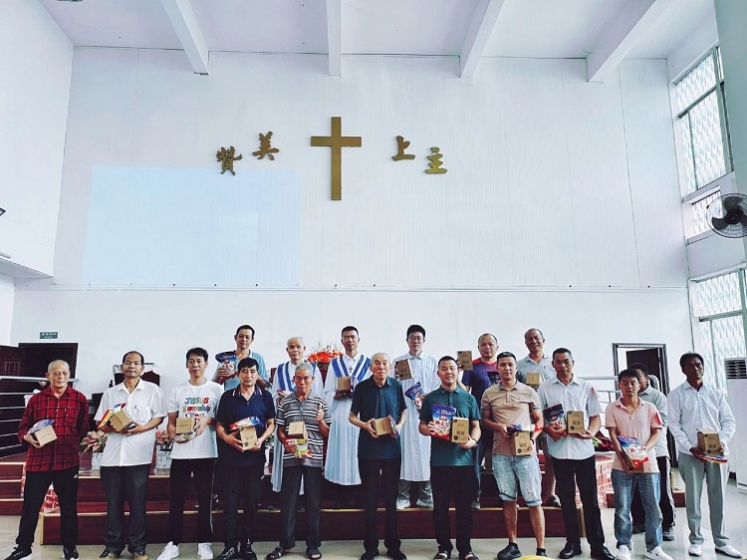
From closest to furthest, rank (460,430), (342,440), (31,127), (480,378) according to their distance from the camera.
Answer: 1. (460,430)
2. (342,440)
3. (480,378)
4. (31,127)

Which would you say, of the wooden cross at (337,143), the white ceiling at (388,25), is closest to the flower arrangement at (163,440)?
the wooden cross at (337,143)

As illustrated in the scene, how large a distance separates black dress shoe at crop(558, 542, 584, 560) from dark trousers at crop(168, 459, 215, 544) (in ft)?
8.36

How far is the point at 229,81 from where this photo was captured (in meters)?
8.64

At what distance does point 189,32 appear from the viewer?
7.74 metres

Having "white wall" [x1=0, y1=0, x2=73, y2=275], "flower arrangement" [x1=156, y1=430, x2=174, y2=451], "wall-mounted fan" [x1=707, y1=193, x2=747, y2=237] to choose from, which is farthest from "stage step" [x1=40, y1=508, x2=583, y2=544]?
"white wall" [x1=0, y1=0, x2=73, y2=275]

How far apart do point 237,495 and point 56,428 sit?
1.37 meters

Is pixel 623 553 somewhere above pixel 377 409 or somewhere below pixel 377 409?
below

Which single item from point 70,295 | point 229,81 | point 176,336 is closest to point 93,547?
point 176,336

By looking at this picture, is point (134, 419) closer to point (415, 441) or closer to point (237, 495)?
point (237, 495)

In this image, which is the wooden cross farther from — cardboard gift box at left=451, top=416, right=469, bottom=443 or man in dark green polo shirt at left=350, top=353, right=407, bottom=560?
cardboard gift box at left=451, top=416, right=469, bottom=443

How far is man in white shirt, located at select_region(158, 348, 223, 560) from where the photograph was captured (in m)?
3.97

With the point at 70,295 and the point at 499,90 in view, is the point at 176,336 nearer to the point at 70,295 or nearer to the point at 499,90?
the point at 70,295

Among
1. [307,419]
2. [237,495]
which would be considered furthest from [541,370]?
[237,495]

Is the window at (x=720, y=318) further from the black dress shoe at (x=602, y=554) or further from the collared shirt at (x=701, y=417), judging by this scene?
the black dress shoe at (x=602, y=554)
